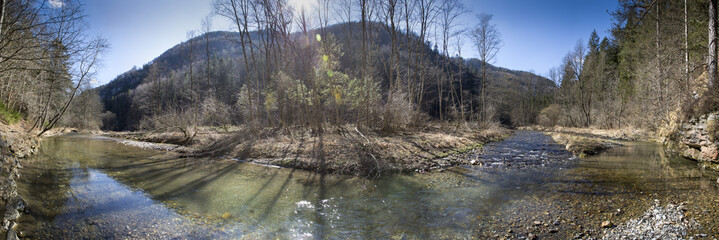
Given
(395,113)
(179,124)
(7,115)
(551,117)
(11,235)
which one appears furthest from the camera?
(551,117)

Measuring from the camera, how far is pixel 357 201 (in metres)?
7.31

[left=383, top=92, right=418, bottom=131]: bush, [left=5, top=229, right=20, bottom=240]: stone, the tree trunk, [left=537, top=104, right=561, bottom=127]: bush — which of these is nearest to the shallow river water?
[left=5, top=229, right=20, bottom=240]: stone

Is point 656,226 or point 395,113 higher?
point 395,113

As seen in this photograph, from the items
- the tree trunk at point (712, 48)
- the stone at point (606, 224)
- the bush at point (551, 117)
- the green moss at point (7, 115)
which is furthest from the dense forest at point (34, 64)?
the bush at point (551, 117)

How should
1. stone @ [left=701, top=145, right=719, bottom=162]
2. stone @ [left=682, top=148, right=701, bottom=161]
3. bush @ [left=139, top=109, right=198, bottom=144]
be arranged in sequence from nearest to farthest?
stone @ [left=701, top=145, right=719, bottom=162]
stone @ [left=682, top=148, right=701, bottom=161]
bush @ [left=139, top=109, right=198, bottom=144]

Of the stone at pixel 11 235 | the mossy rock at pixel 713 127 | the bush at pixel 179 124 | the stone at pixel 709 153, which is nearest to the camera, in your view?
the stone at pixel 11 235

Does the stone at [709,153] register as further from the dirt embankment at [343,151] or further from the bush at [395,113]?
the bush at [395,113]

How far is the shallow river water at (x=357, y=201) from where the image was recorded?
17.7ft

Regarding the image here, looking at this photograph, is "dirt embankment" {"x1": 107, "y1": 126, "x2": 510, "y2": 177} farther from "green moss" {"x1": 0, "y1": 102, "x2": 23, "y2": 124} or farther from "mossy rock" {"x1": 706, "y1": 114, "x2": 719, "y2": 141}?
"green moss" {"x1": 0, "y1": 102, "x2": 23, "y2": 124}

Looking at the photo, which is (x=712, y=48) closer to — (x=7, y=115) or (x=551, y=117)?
(x=7, y=115)

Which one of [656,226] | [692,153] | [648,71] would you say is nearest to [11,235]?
[656,226]

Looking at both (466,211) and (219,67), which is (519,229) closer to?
(466,211)

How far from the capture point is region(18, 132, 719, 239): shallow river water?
5395mm

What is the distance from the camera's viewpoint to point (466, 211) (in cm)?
627
